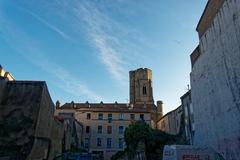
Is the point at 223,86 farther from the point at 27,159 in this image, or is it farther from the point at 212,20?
the point at 27,159

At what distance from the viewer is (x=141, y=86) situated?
78625 mm

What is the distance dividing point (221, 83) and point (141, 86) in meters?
62.8

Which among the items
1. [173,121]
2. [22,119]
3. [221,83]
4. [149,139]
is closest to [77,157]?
[22,119]

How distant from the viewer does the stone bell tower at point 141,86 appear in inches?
3029

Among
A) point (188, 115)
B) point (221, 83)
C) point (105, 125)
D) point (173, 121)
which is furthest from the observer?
point (105, 125)

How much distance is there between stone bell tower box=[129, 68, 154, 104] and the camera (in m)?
76.9

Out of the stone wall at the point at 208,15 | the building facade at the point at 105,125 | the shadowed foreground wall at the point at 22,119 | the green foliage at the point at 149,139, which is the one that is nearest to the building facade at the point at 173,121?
the green foliage at the point at 149,139

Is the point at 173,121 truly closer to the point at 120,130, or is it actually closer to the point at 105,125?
the point at 120,130

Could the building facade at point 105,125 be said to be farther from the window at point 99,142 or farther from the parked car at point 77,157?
the parked car at point 77,157

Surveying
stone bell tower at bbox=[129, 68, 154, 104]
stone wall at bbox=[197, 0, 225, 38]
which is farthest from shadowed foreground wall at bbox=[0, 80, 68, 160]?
stone bell tower at bbox=[129, 68, 154, 104]

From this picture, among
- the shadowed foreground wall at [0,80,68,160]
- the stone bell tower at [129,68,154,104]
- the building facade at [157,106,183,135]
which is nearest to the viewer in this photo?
the shadowed foreground wall at [0,80,68,160]

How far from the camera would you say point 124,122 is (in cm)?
5266

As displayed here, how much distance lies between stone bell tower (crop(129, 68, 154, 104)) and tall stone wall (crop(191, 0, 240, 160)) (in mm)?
56029

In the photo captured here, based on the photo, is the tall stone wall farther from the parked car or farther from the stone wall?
the parked car
